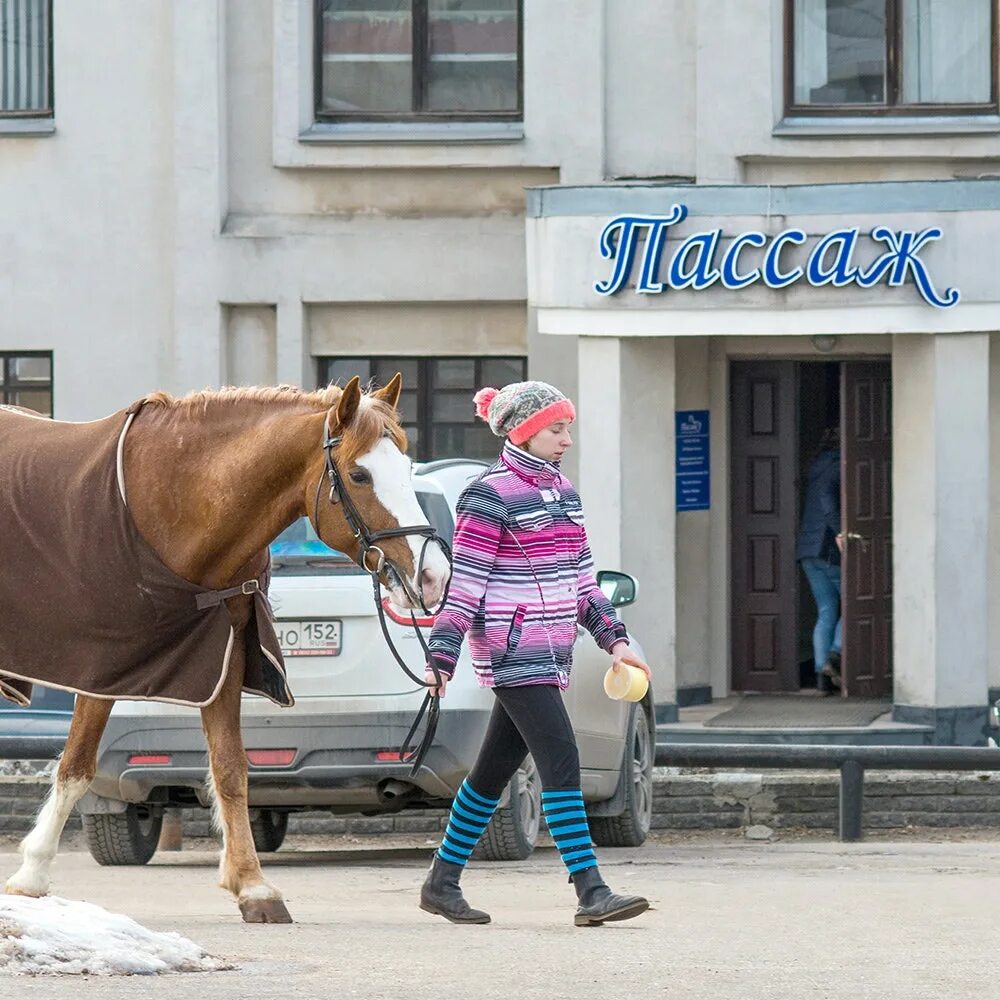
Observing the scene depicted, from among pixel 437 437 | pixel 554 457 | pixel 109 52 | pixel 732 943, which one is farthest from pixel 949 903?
pixel 109 52

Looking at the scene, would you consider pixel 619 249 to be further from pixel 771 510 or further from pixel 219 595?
pixel 219 595

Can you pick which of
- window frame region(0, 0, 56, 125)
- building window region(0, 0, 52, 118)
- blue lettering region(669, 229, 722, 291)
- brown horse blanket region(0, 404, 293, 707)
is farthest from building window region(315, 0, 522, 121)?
brown horse blanket region(0, 404, 293, 707)

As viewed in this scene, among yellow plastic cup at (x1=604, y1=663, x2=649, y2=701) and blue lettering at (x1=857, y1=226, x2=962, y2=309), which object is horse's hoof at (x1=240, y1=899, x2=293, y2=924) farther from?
blue lettering at (x1=857, y1=226, x2=962, y2=309)

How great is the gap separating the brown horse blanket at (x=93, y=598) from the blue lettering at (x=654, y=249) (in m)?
9.54

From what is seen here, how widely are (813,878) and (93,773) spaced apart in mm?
3517

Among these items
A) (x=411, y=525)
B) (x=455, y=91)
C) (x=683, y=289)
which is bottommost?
(x=411, y=525)

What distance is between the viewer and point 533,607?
8359mm

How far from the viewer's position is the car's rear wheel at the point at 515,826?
11.1m

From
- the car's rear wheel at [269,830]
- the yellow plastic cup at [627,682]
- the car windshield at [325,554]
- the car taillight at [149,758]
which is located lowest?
the car's rear wheel at [269,830]

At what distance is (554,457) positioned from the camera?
846 centimetres

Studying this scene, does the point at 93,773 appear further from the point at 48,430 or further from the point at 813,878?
the point at 813,878

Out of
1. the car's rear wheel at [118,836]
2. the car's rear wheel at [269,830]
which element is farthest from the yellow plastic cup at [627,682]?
the car's rear wheel at [269,830]

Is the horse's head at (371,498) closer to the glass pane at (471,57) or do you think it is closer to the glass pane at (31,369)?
the glass pane at (471,57)

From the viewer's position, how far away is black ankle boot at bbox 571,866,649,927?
8219 millimetres
